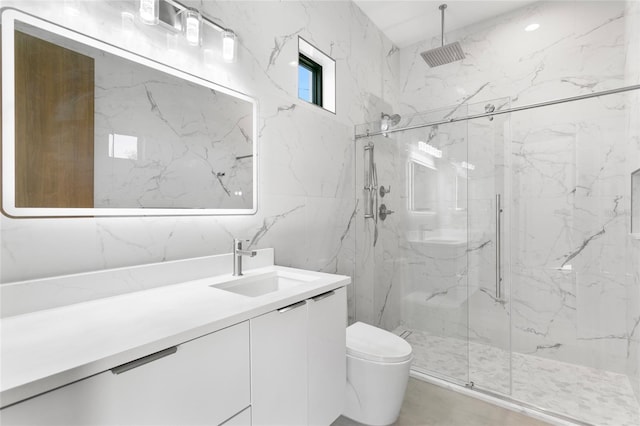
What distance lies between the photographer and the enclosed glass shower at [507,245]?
7.36 feet

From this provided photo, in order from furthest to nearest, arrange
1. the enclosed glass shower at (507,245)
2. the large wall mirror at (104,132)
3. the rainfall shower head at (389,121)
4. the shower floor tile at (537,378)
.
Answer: the rainfall shower head at (389,121), the enclosed glass shower at (507,245), the shower floor tile at (537,378), the large wall mirror at (104,132)

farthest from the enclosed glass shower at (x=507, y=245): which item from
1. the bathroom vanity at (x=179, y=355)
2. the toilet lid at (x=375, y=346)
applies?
the bathroom vanity at (x=179, y=355)

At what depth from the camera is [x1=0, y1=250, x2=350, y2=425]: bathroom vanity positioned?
662 millimetres

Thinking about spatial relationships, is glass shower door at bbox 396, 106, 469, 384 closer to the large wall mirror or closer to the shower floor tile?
the shower floor tile

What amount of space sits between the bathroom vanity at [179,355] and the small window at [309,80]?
142cm

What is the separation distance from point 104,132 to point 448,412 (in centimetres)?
225

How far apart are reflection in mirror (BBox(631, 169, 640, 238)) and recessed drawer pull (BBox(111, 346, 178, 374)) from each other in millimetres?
2651

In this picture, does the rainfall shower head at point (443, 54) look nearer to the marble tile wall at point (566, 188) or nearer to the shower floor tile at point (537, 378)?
the marble tile wall at point (566, 188)

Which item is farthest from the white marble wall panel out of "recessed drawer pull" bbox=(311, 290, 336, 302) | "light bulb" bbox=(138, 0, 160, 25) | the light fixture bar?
"recessed drawer pull" bbox=(311, 290, 336, 302)

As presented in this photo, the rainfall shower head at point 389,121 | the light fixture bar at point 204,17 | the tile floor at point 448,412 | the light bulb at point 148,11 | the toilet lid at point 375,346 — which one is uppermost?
the light fixture bar at point 204,17

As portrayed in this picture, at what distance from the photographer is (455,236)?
7.78 feet

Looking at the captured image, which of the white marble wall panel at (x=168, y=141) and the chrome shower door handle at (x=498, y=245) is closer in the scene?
the white marble wall panel at (x=168, y=141)

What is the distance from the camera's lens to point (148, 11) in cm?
127

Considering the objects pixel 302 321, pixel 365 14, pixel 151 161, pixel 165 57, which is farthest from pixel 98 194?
pixel 365 14
